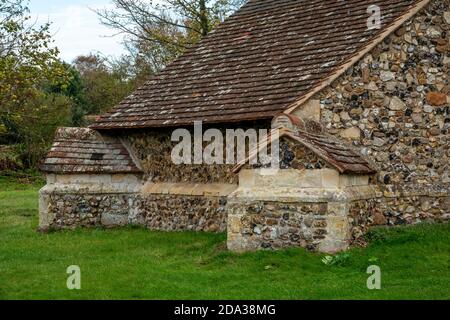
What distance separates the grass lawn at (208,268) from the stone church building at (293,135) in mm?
609

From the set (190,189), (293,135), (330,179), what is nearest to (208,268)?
(330,179)

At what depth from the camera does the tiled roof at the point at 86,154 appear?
16.1m

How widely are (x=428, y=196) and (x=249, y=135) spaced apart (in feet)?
12.2

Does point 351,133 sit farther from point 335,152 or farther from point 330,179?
point 330,179

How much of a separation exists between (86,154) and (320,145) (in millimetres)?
6825

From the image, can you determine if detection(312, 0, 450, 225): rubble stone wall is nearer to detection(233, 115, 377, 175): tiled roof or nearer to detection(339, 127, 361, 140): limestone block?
detection(339, 127, 361, 140): limestone block

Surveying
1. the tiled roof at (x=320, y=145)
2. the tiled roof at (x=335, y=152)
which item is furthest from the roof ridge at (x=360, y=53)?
the tiled roof at (x=335, y=152)

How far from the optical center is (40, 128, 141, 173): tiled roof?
16109 millimetres

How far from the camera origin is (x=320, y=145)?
11.9 metres

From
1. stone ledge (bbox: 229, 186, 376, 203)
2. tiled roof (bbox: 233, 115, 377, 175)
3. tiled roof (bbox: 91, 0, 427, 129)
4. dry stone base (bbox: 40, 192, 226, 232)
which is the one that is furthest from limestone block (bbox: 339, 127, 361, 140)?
dry stone base (bbox: 40, 192, 226, 232)

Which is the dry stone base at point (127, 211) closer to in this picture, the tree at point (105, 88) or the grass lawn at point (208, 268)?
the grass lawn at point (208, 268)

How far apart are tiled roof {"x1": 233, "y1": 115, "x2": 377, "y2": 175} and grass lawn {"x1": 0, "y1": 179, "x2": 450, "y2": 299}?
4.29 ft
